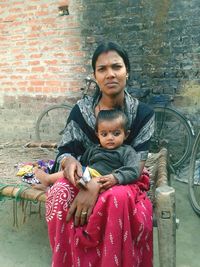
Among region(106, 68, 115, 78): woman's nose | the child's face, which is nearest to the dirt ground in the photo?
the child's face

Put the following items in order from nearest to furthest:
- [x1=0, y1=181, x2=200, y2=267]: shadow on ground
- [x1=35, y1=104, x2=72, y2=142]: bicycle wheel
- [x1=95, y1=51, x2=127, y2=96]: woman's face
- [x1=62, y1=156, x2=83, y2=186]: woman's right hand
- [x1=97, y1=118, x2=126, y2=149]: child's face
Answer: [x1=62, y1=156, x2=83, y2=186]: woman's right hand → [x1=97, y1=118, x2=126, y2=149]: child's face → [x1=95, y1=51, x2=127, y2=96]: woman's face → [x1=0, y1=181, x2=200, y2=267]: shadow on ground → [x1=35, y1=104, x2=72, y2=142]: bicycle wheel

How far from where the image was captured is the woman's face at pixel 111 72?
2158 mm

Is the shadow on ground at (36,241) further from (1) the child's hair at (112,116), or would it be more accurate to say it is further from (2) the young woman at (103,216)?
(1) the child's hair at (112,116)

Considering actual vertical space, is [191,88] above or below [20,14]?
below

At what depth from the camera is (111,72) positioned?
7.03ft

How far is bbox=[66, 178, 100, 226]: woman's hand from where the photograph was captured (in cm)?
179

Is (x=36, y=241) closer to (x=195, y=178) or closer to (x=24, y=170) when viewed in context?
(x=24, y=170)

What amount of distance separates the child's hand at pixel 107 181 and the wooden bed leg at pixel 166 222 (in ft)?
0.82

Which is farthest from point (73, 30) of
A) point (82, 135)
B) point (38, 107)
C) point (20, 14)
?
point (82, 135)

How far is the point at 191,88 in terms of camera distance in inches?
167

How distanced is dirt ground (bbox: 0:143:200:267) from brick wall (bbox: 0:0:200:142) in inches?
58.7

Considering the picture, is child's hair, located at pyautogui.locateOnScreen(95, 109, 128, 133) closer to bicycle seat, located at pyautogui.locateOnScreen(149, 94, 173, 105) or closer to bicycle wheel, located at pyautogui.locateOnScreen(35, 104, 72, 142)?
bicycle seat, located at pyautogui.locateOnScreen(149, 94, 173, 105)

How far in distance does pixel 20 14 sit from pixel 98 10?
1.27 meters

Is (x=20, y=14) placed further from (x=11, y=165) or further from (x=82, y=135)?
(x=82, y=135)
